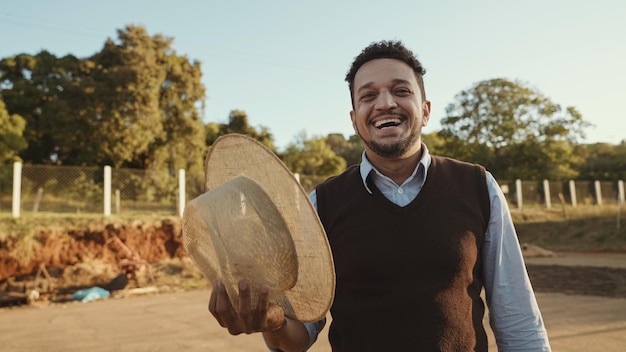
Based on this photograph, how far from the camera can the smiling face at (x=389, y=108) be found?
5.10 ft

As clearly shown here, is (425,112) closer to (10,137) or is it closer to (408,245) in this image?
(408,245)

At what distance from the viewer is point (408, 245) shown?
1441mm

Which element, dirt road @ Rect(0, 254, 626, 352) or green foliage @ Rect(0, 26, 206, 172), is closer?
dirt road @ Rect(0, 254, 626, 352)

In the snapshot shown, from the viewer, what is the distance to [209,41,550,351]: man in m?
1.42

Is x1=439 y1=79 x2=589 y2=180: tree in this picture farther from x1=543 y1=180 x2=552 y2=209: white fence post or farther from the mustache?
the mustache

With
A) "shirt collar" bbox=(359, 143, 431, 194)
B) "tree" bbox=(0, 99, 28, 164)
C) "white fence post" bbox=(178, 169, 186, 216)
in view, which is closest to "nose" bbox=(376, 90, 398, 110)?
"shirt collar" bbox=(359, 143, 431, 194)

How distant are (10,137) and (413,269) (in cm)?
2236

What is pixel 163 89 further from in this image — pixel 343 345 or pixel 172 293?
pixel 343 345

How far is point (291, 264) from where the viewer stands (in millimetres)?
1286

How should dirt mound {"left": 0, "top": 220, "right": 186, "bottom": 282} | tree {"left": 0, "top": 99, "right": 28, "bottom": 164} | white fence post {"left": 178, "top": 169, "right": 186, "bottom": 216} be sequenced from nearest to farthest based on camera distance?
dirt mound {"left": 0, "top": 220, "right": 186, "bottom": 282}
white fence post {"left": 178, "top": 169, "right": 186, "bottom": 216}
tree {"left": 0, "top": 99, "right": 28, "bottom": 164}

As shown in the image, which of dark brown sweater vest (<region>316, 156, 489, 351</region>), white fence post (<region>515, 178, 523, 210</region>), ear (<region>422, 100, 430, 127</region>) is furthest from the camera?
white fence post (<region>515, 178, 523, 210</region>)

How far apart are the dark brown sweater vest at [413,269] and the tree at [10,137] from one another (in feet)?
72.5

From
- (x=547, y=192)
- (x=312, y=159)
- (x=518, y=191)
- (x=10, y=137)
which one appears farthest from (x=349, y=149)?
(x=10, y=137)

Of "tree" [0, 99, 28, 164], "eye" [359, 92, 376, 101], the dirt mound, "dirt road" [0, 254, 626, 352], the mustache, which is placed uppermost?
"tree" [0, 99, 28, 164]
